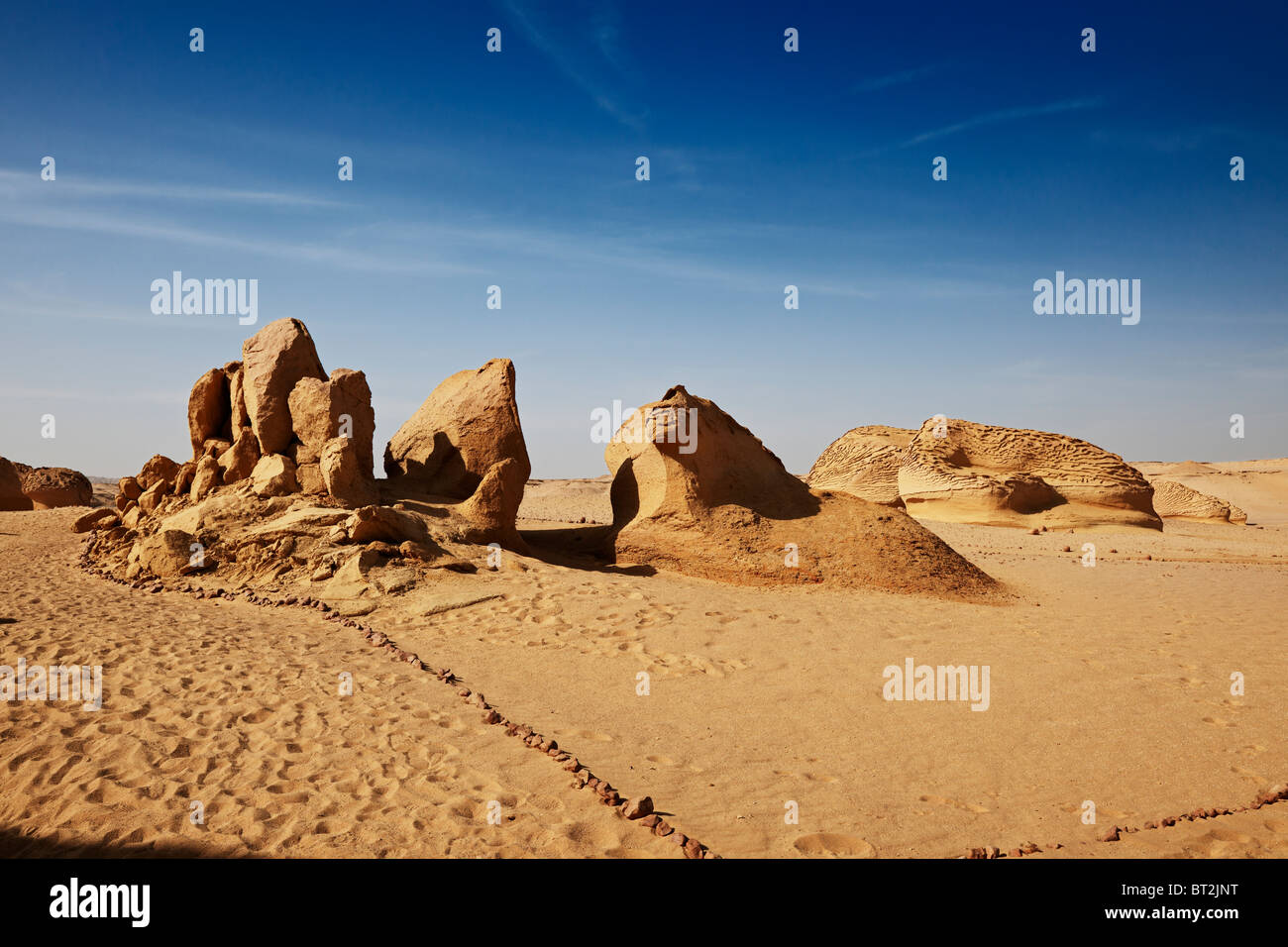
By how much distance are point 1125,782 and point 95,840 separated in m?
5.62

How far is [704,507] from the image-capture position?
11.0 m

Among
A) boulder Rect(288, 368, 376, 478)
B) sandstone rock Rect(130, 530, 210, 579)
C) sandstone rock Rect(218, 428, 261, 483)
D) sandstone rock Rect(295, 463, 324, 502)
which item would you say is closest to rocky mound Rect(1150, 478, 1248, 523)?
boulder Rect(288, 368, 376, 478)

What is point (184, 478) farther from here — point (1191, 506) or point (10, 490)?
point (1191, 506)

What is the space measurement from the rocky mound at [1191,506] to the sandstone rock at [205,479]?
28199 mm

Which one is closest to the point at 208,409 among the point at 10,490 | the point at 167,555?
the point at 167,555

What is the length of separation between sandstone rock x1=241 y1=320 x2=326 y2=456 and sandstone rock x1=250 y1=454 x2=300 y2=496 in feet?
1.15

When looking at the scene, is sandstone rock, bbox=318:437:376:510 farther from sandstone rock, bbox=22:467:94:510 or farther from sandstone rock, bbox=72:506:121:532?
sandstone rock, bbox=22:467:94:510

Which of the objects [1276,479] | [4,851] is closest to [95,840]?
[4,851]

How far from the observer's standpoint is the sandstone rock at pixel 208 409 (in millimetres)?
12219

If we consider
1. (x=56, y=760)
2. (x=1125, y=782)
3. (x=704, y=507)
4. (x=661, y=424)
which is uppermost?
(x=661, y=424)

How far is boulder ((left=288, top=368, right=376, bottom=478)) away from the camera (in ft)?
34.5

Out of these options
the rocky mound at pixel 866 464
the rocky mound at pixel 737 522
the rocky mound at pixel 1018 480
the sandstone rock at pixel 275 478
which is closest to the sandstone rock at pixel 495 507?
the rocky mound at pixel 737 522

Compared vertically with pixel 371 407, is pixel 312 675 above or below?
below
